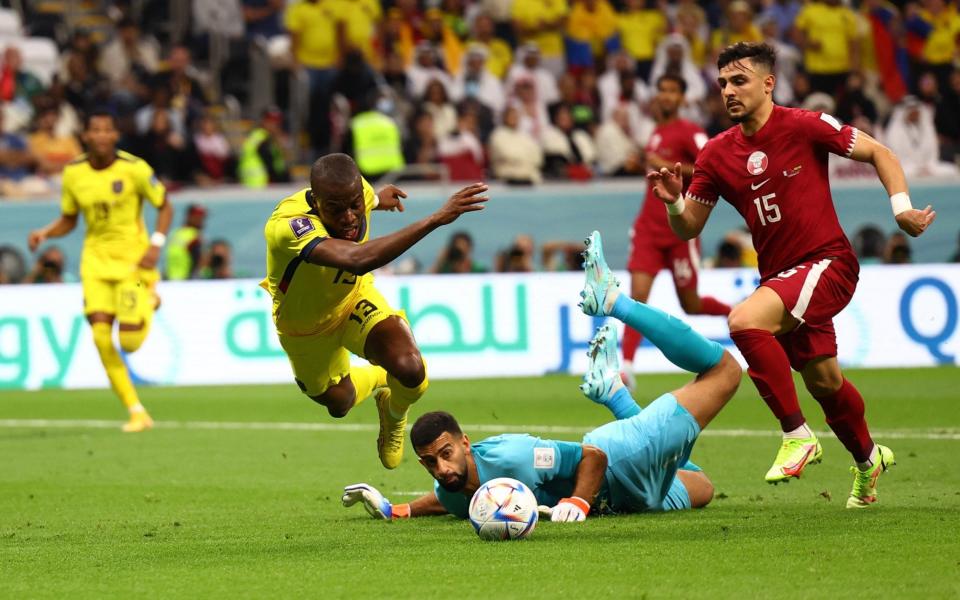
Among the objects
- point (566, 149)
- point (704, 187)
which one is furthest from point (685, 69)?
point (704, 187)

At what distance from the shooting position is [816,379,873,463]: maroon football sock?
7914 millimetres

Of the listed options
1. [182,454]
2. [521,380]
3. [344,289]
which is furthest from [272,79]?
[344,289]

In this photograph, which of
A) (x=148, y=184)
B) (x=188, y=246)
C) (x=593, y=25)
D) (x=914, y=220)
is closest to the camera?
(x=914, y=220)

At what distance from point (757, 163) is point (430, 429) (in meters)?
2.21

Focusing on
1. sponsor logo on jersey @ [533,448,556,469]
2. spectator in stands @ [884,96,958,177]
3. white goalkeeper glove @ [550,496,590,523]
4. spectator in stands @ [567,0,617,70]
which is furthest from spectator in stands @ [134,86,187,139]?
white goalkeeper glove @ [550,496,590,523]

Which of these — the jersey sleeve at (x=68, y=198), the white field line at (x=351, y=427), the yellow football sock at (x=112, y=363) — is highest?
the jersey sleeve at (x=68, y=198)

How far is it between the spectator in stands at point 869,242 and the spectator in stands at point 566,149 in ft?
11.9

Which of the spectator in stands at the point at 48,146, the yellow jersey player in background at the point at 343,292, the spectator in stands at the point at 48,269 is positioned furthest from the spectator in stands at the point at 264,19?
the yellow jersey player in background at the point at 343,292

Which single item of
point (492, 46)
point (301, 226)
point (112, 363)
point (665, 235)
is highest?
point (492, 46)

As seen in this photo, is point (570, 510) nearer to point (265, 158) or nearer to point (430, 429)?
point (430, 429)

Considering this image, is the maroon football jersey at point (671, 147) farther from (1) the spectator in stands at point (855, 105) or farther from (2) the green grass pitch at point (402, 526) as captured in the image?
(1) the spectator in stands at point (855, 105)

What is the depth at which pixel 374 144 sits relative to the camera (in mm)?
20141

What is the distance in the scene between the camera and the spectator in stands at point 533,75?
22.0 meters

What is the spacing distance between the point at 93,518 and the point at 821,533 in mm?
3958
